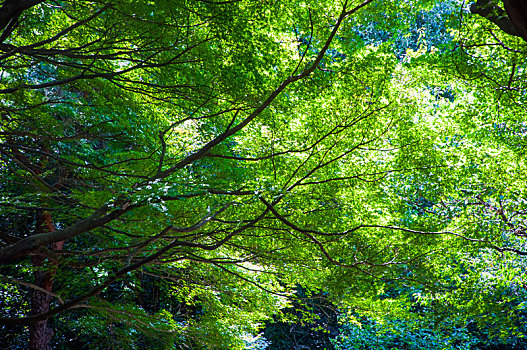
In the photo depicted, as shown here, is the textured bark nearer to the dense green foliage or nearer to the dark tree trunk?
the dark tree trunk

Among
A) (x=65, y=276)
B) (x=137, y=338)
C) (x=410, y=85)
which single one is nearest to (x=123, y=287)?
(x=137, y=338)

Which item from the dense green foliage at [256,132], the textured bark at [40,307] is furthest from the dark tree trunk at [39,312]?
the dense green foliage at [256,132]

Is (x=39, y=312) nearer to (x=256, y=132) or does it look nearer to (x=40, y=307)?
(x=40, y=307)

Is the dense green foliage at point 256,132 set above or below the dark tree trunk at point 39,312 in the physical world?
above

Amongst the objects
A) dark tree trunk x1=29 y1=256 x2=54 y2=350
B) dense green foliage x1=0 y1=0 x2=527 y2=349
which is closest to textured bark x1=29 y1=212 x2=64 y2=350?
dark tree trunk x1=29 y1=256 x2=54 y2=350

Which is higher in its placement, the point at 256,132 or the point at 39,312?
the point at 256,132

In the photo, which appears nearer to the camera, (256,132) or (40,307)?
(256,132)

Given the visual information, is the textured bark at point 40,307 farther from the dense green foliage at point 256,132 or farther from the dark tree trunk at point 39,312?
the dense green foliage at point 256,132

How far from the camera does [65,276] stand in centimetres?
679

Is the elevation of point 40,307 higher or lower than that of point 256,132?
lower

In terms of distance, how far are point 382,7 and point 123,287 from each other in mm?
8039

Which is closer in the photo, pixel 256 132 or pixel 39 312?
pixel 256 132

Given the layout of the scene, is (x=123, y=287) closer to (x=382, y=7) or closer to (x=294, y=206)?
(x=294, y=206)

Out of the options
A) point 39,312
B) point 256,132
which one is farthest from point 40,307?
point 256,132
